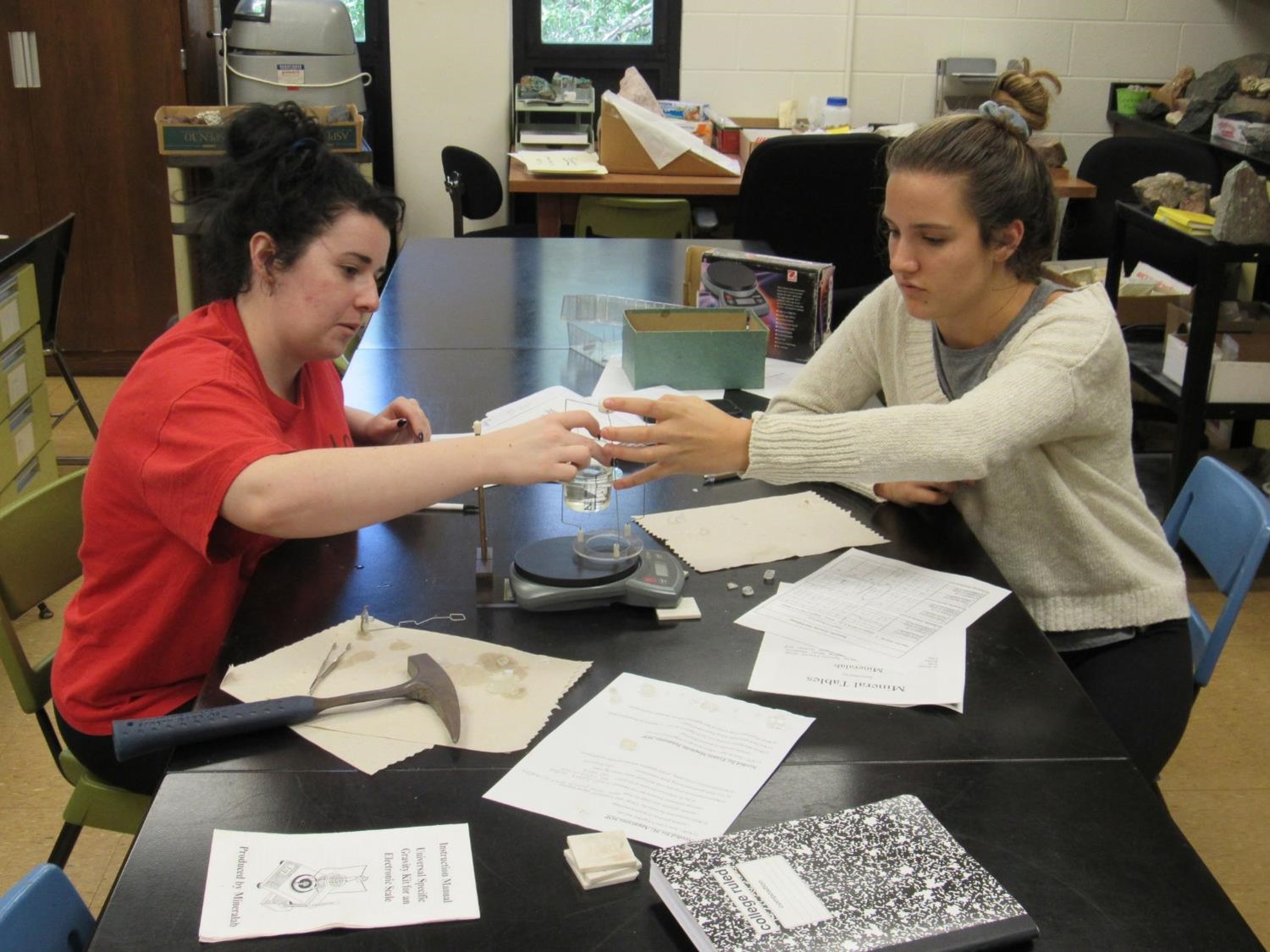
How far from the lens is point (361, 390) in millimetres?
2311

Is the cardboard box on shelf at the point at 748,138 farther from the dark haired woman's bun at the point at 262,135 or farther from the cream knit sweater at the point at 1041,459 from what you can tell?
the dark haired woman's bun at the point at 262,135

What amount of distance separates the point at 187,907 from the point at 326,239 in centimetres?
89

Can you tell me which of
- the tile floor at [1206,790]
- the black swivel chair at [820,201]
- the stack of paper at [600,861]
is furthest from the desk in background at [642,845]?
the black swivel chair at [820,201]

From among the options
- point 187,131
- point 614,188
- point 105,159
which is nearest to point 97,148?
point 105,159

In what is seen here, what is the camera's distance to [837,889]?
0.97 m

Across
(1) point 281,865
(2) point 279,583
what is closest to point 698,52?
(2) point 279,583

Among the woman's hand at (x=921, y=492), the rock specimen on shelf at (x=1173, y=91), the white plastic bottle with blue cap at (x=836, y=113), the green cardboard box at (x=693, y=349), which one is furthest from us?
the white plastic bottle with blue cap at (x=836, y=113)

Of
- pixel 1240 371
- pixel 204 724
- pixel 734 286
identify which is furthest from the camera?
pixel 1240 371

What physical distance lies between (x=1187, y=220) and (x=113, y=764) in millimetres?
2830

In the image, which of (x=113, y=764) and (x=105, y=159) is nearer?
(x=113, y=764)

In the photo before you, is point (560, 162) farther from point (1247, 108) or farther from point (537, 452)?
point (537, 452)

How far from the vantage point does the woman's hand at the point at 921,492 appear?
1785mm

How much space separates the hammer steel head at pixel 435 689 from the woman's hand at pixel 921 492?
764 millimetres

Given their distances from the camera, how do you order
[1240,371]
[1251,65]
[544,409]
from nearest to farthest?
[544,409], [1240,371], [1251,65]
